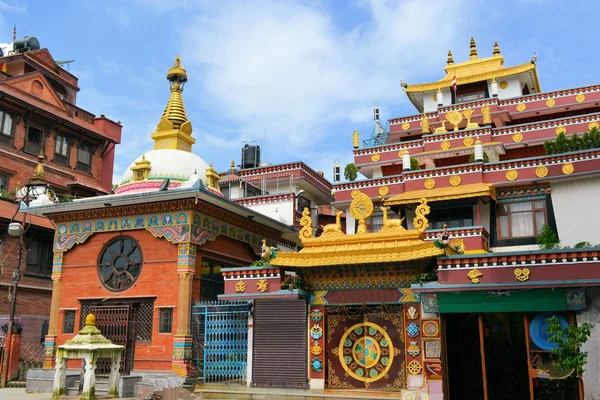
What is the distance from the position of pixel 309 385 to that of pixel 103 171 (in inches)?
1183

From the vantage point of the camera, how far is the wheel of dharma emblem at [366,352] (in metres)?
19.2

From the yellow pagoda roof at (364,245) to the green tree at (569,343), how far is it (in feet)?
12.2

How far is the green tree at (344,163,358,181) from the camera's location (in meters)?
32.9

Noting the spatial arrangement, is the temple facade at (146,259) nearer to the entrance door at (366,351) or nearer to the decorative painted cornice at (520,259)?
the entrance door at (366,351)

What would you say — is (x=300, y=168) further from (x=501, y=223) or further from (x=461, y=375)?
(x=461, y=375)

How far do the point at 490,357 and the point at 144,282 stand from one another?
13.6 metres

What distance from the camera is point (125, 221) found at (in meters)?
25.1

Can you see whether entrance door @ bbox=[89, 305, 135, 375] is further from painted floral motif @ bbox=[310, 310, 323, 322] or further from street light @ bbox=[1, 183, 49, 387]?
painted floral motif @ bbox=[310, 310, 323, 322]

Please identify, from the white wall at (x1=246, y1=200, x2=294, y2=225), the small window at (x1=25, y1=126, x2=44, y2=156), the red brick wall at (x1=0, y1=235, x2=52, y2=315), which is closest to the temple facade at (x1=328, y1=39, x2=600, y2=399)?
the white wall at (x1=246, y1=200, x2=294, y2=225)

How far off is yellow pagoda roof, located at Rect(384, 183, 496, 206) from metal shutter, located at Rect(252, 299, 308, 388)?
7.65 meters

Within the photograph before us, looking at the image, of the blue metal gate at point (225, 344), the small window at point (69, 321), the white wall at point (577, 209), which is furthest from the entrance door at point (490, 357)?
the small window at point (69, 321)

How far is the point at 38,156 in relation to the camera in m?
36.9

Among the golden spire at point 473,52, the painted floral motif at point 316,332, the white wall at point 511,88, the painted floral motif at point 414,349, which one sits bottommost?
the painted floral motif at point 414,349

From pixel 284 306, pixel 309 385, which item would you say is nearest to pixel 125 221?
pixel 284 306
